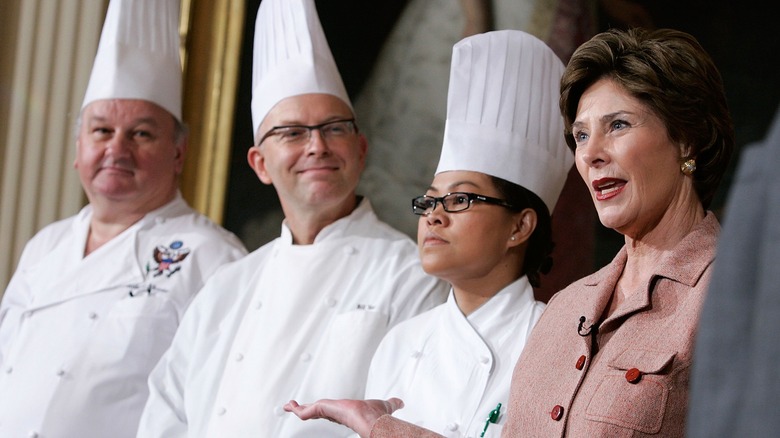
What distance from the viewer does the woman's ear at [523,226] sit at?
91.6 inches

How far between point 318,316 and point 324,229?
0.27 meters

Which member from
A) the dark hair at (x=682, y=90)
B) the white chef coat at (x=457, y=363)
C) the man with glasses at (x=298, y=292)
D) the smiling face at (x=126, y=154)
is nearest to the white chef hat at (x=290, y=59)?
the man with glasses at (x=298, y=292)

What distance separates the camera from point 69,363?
9.85ft

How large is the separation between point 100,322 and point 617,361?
76.6 inches

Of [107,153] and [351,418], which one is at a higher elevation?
[107,153]

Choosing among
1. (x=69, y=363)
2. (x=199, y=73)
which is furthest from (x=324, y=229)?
(x=199, y=73)

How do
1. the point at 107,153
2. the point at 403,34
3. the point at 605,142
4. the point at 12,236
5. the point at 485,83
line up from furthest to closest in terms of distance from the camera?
the point at 12,236
the point at 403,34
the point at 107,153
the point at 485,83
the point at 605,142

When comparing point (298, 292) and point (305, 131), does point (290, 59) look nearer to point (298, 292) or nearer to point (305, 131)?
point (305, 131)

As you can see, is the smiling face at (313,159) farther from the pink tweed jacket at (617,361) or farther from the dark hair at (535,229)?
the pink tweed jacket at (617,361)

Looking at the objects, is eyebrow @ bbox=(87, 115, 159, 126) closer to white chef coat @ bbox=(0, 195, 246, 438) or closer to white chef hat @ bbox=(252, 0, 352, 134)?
white chef coat @ bbox=(0, 195, 246, 438)

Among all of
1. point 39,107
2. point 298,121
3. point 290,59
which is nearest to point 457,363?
point 298,121

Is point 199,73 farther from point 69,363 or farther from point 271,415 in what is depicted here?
point 271,415

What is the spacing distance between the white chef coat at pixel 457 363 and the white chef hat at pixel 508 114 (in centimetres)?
25

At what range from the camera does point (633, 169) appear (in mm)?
1656
